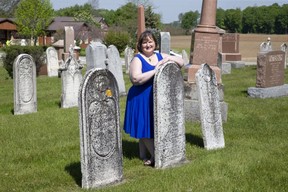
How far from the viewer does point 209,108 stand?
6781 millimetres

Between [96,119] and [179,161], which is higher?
[96,119]

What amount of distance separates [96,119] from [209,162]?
194cm

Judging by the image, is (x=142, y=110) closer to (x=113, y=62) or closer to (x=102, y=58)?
(x=102, y=58)

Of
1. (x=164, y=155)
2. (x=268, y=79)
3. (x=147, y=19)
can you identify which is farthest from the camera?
(x=147, y=19)

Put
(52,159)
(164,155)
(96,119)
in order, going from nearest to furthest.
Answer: (96,119) < (164,155) < (52,159)

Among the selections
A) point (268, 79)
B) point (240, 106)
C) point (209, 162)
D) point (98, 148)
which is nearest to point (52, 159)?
point (98, 148)

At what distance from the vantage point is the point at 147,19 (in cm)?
4488

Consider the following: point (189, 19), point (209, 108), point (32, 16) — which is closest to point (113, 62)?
point (209, 108)

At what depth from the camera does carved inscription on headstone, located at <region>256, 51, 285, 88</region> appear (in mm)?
12555

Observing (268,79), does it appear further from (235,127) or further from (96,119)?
(96,119)

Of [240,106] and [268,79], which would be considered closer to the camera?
[240,106]

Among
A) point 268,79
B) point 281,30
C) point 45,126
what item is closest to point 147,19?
point 268,79

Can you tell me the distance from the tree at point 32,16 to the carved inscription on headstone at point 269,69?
3891cm

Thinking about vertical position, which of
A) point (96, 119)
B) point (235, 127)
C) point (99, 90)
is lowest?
point (235, 127)
